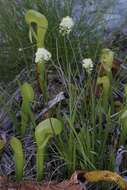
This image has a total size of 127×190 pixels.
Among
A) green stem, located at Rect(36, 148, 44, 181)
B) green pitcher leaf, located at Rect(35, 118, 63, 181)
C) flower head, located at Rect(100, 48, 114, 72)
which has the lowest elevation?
green stem, located at Rect(36, 148, 44, 181)

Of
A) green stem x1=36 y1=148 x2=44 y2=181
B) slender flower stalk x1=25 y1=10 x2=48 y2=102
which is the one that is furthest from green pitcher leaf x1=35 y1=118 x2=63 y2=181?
slender flower stalk x1=25 y1=10 x2=48 y2=102

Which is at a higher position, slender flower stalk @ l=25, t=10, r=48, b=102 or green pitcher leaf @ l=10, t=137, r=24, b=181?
slender flower stalk @ l=25, t=10, r=48, b=102

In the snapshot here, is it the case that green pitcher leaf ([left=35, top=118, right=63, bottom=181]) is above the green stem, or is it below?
above

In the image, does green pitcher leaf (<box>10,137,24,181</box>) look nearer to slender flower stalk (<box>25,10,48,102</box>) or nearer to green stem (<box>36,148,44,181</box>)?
green stem (<box>36,148,44,181</box>)

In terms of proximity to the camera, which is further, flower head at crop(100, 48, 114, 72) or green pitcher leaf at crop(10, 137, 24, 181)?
flower head at crop(100, 48, 114, 72)

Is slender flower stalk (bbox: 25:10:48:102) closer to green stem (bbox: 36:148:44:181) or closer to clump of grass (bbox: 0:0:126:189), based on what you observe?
clump of grass (bbox: 0:0:126:189)

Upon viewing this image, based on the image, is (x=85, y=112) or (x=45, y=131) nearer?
(x=45, y=131)

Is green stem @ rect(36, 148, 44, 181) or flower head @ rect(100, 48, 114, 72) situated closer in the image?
green stem @ rect(36, 148, 44, 181)

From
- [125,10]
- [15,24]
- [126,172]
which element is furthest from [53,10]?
[126,172]

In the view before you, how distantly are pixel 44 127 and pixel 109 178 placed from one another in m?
0.21

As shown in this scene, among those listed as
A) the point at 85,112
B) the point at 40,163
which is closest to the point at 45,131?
the point at 40,163

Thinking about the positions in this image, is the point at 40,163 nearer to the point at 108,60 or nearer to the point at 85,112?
the point at 85,112

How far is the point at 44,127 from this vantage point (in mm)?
1281

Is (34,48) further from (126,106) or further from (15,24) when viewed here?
(126,106)
